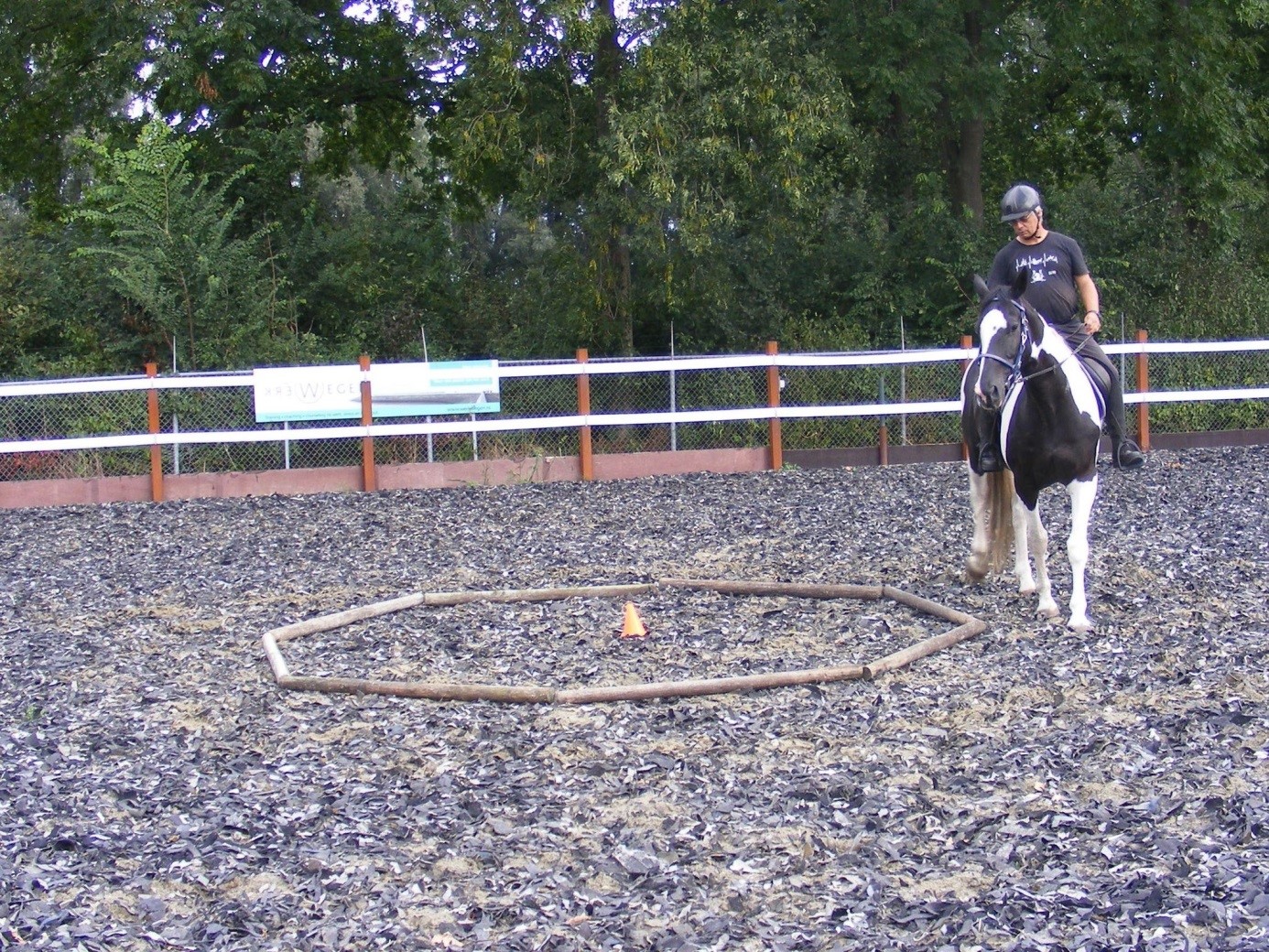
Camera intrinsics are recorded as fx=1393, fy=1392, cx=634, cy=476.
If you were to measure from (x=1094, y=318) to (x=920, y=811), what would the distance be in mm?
4082

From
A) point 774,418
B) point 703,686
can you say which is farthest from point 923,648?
point 774,418

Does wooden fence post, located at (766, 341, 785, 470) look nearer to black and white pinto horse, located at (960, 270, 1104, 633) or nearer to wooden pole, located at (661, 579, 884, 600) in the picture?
wooden pole, located at (661, 579, 884, 600)

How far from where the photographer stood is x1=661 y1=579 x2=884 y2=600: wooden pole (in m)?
8.30

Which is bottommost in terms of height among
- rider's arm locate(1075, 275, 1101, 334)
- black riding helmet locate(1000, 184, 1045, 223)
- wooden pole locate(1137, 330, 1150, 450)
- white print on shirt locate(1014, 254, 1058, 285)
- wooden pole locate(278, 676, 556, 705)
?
wooden pole locate(278, 676, 556, 705)

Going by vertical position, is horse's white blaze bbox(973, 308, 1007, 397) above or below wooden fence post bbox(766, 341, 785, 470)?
above

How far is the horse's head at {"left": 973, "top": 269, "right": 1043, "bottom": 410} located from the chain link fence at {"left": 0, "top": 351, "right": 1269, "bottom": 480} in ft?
29.7

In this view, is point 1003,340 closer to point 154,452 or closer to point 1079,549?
point 1079,549

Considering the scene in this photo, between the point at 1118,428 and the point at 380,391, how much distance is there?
976cm

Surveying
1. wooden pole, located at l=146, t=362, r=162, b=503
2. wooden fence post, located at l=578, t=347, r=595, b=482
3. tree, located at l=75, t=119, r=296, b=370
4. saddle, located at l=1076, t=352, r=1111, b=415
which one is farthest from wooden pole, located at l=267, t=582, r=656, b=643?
tree, located at l=75, t=119, r=296, b=370

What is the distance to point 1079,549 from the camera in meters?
7.72

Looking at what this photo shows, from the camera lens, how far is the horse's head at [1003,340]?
732 centimetres

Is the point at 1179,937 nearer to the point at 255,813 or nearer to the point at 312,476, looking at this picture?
the point at 255,813

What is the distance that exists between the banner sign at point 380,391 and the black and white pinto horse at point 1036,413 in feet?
29.2

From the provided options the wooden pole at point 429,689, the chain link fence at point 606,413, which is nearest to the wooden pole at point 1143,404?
the chain link fence at point 606,413
